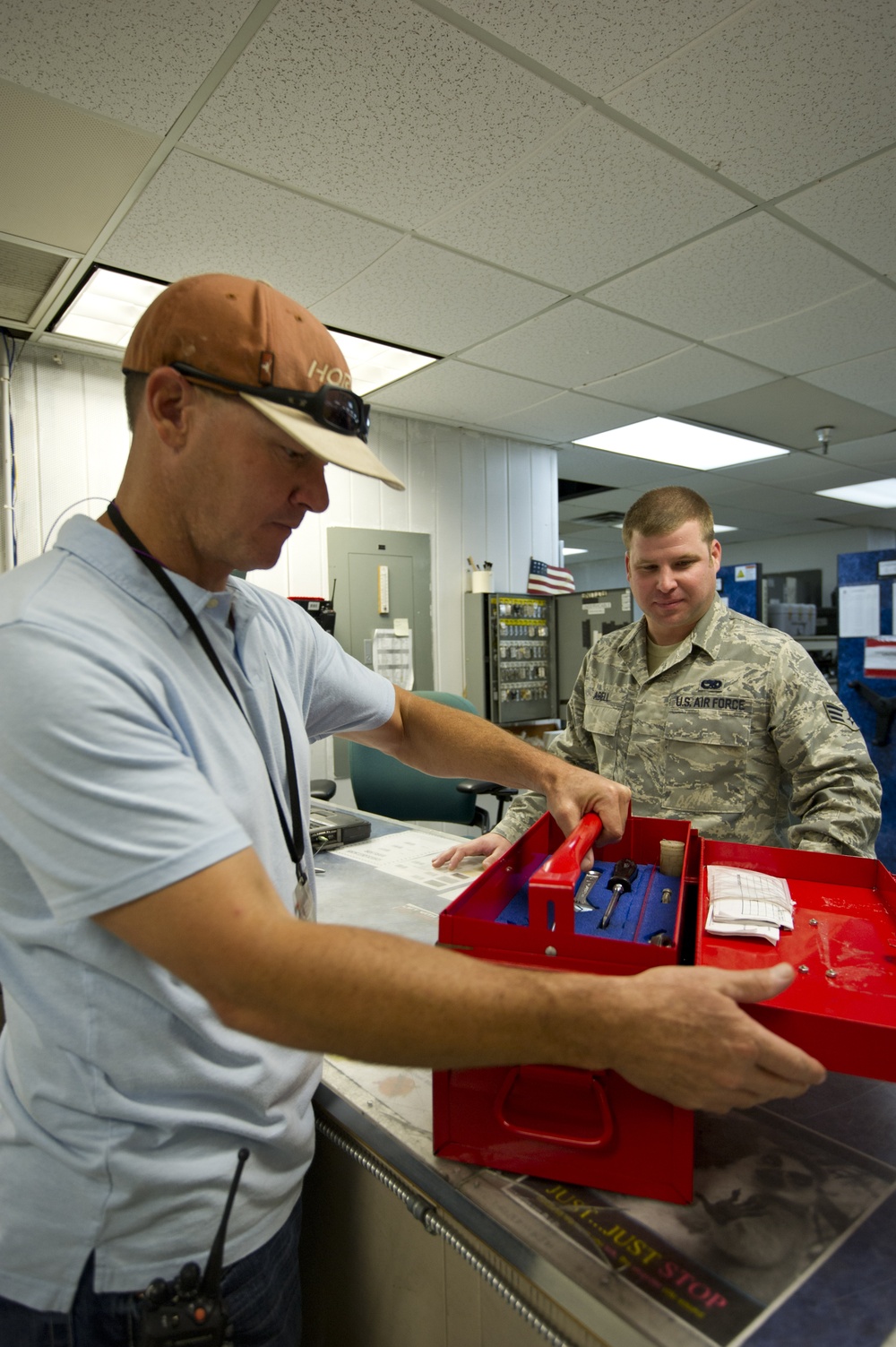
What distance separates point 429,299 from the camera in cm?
298

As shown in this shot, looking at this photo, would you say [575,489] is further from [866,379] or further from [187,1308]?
[187,1308]

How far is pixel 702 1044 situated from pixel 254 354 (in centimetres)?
76

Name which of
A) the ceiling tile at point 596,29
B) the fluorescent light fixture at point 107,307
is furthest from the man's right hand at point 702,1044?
the fluorescent light fixture at point 107,307

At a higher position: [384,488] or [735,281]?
[735,281]

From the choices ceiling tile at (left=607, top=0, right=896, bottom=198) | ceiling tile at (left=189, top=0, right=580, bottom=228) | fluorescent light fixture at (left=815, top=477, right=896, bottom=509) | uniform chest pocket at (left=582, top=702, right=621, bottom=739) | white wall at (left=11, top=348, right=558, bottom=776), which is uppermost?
fluorescent light fixture at (left=815, top=477, right=896, bottom=509)

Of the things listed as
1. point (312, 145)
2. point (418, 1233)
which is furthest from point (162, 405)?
point (312, 145)

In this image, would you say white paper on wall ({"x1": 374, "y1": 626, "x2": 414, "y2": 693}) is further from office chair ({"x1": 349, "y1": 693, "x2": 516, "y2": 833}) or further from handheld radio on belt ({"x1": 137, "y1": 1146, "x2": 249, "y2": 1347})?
handheld radio on belt ({"x1": 137, "y1": 1146, "x2": 249, "y2": 1347})

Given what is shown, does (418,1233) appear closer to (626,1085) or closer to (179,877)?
(626,1085)

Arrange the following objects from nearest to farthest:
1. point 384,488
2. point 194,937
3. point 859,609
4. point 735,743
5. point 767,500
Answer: point 194,937
point 735,743
point 384,488
point 859,609
point 767,500

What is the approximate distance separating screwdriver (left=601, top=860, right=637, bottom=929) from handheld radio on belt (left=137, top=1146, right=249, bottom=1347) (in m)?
0.53

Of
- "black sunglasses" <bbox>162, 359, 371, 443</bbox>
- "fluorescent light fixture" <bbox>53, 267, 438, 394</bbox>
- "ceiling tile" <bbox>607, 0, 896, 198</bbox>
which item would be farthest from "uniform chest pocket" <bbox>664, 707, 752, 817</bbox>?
"fluorescent light fixture" <bbox>53, 267, 438, 394</bbox>

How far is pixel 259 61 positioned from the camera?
1.74m

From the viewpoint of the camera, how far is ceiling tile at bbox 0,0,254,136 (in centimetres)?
160

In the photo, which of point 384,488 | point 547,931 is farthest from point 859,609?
point 547,931
